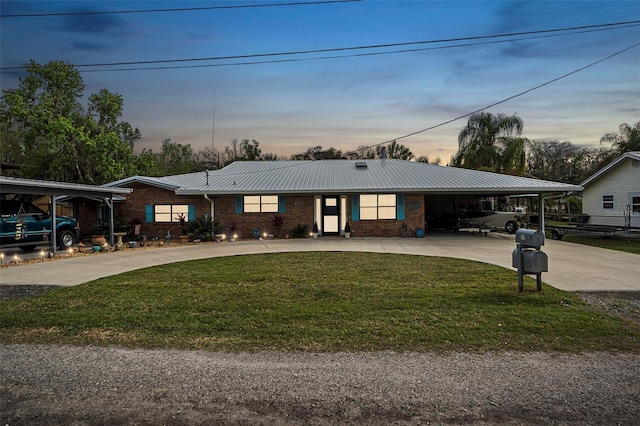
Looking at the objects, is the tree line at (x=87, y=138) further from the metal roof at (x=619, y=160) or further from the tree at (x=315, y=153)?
the tree at (x=315, y=153)

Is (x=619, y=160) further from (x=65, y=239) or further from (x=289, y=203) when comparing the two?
(x=65, y=239)

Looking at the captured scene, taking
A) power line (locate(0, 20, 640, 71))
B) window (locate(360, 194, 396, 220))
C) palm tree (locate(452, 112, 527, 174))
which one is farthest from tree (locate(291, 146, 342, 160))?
power line (locate(0, 20, 640, 71))

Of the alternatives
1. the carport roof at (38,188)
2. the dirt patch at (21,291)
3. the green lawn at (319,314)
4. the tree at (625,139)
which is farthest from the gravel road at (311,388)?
the tree at (625,139)

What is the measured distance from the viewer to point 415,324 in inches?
189

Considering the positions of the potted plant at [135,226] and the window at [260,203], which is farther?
the window at [260,203]

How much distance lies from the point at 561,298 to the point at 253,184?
13.9 meters

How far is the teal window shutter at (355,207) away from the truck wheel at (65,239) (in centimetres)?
1215

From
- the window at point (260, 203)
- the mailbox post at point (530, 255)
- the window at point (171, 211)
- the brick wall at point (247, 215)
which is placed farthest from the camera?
the window at point (171, 211)

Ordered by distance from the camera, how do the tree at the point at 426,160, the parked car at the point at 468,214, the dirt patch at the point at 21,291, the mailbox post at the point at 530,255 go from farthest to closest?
the tree at the point at 426,160 → the parked car at the point at 468,214 → the dirt patch at the point at 21,291 → the mailbox post at the point at 530,255

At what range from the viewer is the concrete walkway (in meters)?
7.81

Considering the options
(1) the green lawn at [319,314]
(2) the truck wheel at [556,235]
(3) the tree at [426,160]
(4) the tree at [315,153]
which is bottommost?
(1) the green lawn at [319,314]

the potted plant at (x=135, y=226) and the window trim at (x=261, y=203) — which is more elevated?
the window trim at (x=261, y=203)

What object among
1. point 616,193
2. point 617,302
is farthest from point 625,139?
point 617,302

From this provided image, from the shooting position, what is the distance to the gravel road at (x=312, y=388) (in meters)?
2.71
